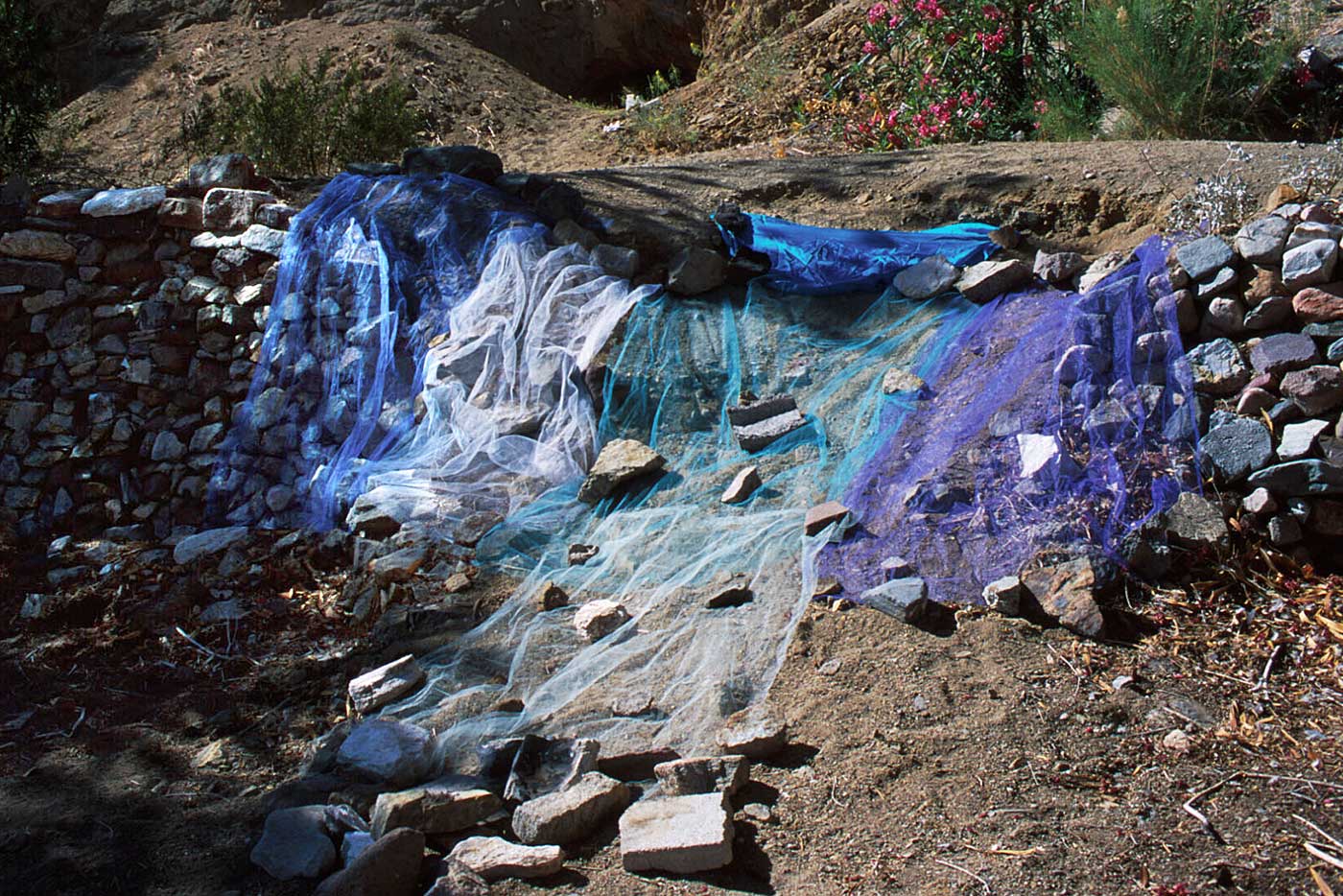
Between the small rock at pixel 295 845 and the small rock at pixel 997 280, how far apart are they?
260cm

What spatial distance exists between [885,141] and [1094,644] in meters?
3.90

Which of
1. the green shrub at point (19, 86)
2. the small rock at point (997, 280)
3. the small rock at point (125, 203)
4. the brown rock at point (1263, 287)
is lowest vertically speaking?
the brown rock at point (1263, 287)

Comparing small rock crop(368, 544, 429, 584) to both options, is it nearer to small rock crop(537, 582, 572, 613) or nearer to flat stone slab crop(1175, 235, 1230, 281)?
small rock crop(537, 582, 572, 613)

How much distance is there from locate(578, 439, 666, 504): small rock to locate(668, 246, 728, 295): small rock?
816mm

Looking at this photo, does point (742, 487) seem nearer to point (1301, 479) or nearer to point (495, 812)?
point (495, 812)

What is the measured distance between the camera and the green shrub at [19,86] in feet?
21.2

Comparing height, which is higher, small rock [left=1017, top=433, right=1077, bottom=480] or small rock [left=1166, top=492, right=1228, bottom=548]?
small rock [left=1017, top=433, right=1077, bottom=480]

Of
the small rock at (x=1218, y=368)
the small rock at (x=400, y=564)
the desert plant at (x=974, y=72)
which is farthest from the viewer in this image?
the desert plant at (x=974, y=72)

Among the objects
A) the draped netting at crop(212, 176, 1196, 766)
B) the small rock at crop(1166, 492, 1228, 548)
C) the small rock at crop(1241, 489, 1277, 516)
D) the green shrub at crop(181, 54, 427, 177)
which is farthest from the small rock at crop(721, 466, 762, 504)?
the green shrub at crop(181, 54, 427, 177)

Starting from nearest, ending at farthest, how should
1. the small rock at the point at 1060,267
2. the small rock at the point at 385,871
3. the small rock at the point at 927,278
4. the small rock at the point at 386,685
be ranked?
1. the small rock at the point at 385,871
2. the small rock at the point at 386,685
3. the small rock at the point at 1060,267
4. the small rock at the point at 927,278

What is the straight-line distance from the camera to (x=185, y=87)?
854cm

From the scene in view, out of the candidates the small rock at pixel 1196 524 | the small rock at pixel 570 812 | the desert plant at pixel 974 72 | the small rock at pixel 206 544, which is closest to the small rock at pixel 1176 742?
the small rock at pixel 1196 524

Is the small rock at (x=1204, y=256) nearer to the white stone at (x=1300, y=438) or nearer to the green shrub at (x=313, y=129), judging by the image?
the white stone at (x=1300, y=438)

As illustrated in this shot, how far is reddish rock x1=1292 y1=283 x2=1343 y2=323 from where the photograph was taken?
3.22 meters
